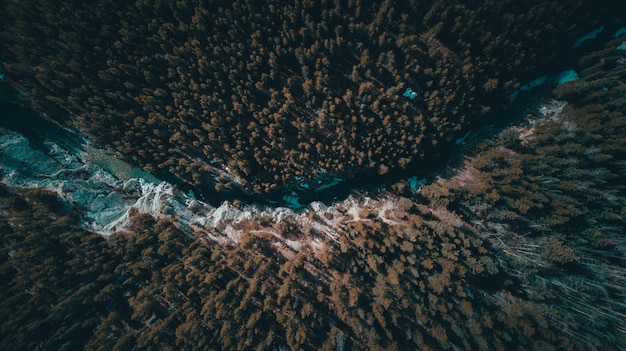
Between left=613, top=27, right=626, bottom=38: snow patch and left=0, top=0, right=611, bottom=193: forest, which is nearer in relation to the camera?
left=0, top=0, right=611, bottom=193: forest

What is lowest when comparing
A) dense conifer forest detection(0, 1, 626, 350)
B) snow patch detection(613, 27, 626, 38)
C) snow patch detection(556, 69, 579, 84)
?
dense conifer forest detection(0, 1, 626, 350)

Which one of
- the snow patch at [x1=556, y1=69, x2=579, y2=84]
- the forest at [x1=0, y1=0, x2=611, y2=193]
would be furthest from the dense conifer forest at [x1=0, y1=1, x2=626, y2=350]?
the snow patch at [x1=556, y1=69, x2=579, y2=84]

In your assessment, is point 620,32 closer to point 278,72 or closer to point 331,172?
point 331,172

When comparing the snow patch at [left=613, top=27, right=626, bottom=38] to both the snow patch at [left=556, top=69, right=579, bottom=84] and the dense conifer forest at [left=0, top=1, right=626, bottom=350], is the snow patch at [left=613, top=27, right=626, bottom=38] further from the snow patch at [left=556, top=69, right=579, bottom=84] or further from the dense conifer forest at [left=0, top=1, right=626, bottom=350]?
the snow patch at [left=556, top=69, right=579, bottom=84]

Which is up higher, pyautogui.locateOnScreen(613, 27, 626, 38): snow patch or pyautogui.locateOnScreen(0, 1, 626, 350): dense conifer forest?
pyautogui.locateOnScreen(613, 27, 626, 38): snow patch

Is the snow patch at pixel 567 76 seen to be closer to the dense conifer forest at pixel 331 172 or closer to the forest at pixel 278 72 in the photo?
the dense conifer forest at pixel 331 172

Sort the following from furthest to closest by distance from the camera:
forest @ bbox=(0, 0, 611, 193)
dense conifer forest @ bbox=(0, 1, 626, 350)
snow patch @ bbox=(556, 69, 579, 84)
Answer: snow patch @ bbox=(556, 69, 579, 84), forest @ bbox=(0, 0, 611, 193), dense conifer forest @ bbox=(0, 1, 626, 350)

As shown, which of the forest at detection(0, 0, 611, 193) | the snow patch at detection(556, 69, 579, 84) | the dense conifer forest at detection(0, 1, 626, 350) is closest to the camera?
the dense conifer forest at detection(0, 1, 626, 350)

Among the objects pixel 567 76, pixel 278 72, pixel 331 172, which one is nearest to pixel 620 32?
pixel 567 76
